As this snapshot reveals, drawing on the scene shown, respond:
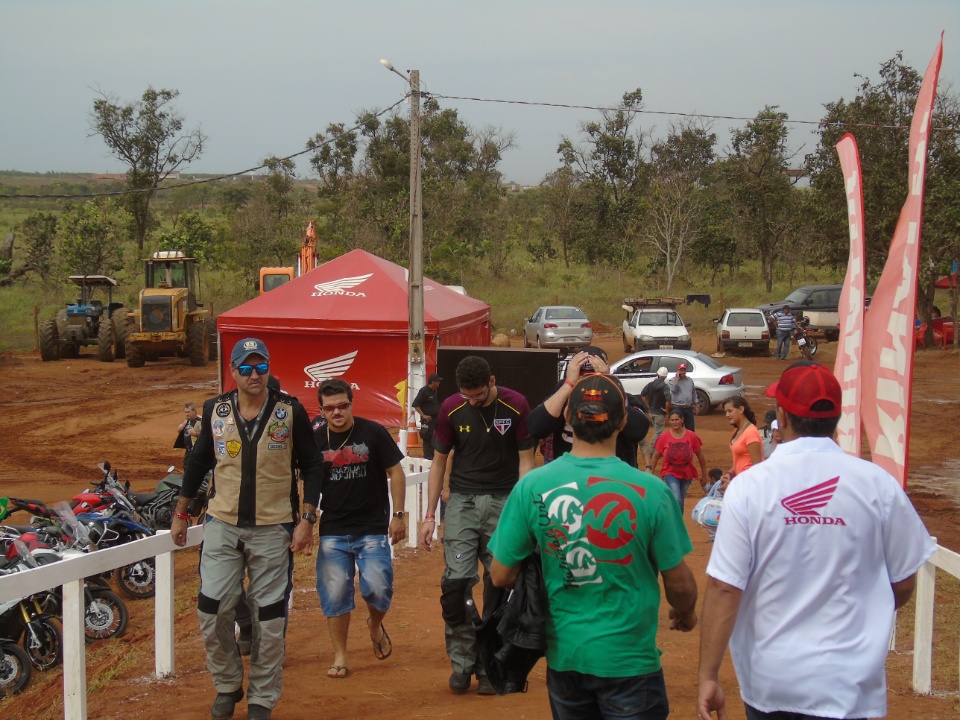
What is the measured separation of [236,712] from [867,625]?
3598 mm

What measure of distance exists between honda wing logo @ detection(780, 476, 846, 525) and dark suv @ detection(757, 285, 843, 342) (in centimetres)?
3023

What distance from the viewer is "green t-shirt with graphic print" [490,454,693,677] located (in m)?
3.18

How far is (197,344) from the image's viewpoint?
2997 cm

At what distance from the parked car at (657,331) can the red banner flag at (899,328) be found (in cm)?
2194

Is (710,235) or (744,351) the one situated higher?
(710,235)

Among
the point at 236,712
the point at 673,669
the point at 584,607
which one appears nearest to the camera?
the point at 584,607

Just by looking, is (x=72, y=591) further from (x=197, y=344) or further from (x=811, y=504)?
(x=197, y=344)

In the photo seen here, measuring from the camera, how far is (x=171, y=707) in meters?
5.38

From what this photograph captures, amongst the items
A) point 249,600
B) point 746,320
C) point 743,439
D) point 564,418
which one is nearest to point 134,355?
point 746,320

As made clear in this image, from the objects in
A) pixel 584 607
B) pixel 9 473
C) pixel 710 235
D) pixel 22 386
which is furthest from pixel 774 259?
pixel 584 607

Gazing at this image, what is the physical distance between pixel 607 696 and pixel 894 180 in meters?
28.6

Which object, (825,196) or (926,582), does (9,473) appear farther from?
(825,196)

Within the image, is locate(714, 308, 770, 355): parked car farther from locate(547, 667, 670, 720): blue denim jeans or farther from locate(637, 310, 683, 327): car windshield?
locate(547, 667, 670, 720): blue denim jeans

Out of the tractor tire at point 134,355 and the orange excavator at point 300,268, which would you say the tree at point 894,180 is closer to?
the orange excavator at point 300,268
